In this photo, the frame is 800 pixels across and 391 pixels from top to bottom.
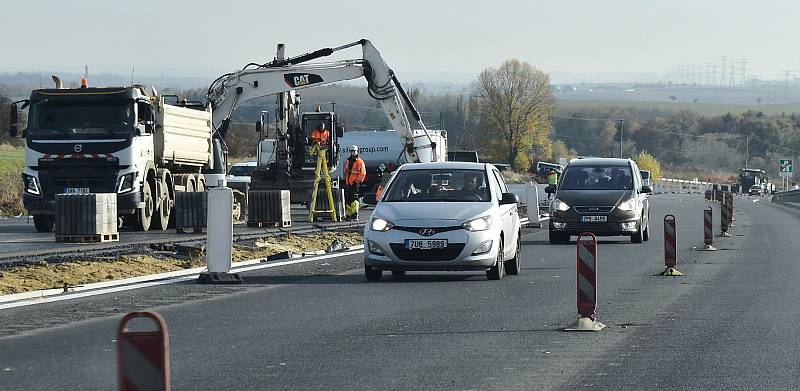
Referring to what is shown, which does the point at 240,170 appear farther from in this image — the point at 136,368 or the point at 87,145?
the point at 136,368

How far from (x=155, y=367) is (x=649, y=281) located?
13489mm

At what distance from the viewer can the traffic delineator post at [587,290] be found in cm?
1337

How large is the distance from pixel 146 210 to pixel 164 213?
111 cm

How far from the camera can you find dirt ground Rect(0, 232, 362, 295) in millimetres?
17984

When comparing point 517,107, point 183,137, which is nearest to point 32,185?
point 183,137

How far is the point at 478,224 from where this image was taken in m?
18.8

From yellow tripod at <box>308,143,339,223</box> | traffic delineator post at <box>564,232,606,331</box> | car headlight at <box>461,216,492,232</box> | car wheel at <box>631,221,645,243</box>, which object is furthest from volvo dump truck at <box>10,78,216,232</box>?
traffic delineator post at <box>564,232,606,331</box>

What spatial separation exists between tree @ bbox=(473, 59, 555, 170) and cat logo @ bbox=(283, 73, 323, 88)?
380 ft

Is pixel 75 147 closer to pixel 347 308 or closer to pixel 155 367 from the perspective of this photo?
pixel 347 308

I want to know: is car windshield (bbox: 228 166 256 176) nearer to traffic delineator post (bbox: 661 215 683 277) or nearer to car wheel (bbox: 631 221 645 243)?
car wheel (bbox: 631 221 645 243)

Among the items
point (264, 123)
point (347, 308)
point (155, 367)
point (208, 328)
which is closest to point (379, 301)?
point (347, 308)

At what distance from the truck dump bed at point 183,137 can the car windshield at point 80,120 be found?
2118mm

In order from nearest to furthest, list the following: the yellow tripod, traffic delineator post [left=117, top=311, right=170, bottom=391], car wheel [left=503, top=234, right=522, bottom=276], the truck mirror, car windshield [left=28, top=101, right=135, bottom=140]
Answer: traffic delineator post [left=117, top=311, right=170, bottom=391] → car wheel [left=503, top=234, right=522, bottom=276] → car windshield [left=28, top=101, right=135, bottom=140] → the truck mirror → the yellow tripod

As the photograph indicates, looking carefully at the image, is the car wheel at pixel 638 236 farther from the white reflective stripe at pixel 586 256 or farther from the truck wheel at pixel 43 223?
the white reflective stripe at pixel 586 256
